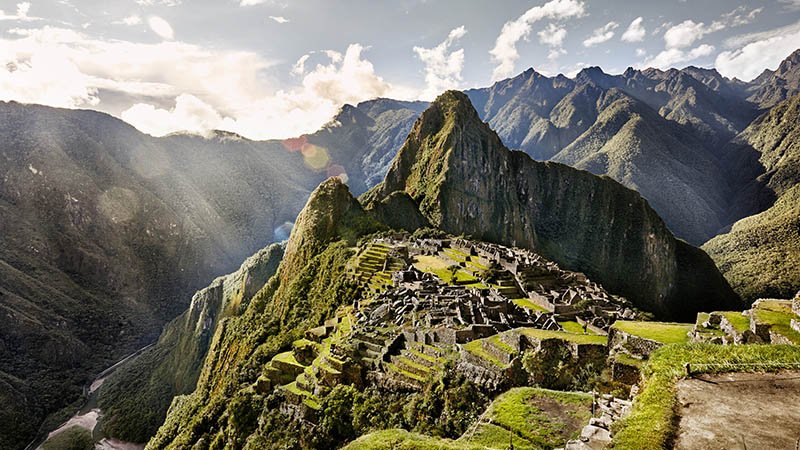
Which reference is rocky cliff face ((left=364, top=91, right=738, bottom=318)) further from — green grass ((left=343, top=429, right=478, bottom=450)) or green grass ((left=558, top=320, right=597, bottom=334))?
green grass ((left=343, top=429, right=478, bottom=450))

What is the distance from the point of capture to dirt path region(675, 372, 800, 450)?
7.82m

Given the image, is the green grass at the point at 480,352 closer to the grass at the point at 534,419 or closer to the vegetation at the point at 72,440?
the grass at the point at 534,419

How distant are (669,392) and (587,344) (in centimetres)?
883

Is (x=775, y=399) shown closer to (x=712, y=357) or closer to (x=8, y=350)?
(x=712, y=357)

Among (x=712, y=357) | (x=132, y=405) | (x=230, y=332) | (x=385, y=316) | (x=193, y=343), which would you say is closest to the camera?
(x=712, y=357)

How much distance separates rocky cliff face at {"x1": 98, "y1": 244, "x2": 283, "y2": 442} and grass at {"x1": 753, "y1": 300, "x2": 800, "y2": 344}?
10080cm

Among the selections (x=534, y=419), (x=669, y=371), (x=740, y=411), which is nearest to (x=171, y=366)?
(x=534, y=419)

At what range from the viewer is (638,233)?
19288cm

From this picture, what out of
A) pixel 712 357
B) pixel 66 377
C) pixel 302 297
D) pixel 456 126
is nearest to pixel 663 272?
pixel 456 126

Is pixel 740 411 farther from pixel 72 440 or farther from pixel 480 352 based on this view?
pixel 72 440

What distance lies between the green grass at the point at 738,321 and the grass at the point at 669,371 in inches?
261

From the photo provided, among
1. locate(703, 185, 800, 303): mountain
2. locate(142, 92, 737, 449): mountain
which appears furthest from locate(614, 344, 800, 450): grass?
locate(703, 185, 800, 303): mountain

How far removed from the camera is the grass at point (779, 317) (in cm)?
1436

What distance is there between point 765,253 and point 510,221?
90608 mm
